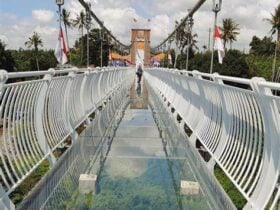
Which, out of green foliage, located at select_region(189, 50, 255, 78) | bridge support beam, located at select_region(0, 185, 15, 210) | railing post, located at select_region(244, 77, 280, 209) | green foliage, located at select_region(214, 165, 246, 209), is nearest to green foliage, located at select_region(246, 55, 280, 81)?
green foliage, located at select_region(189, 50, 255, 78)

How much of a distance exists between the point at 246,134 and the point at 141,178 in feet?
4.87

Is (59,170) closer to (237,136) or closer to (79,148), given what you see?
(79,148)

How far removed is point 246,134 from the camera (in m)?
4.54

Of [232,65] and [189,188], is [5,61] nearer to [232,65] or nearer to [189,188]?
[232,65]

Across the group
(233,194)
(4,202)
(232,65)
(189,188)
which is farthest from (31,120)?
(232,65)

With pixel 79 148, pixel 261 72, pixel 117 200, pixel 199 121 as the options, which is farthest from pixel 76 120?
pixel 261 72

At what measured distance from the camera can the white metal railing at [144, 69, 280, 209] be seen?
352 cm

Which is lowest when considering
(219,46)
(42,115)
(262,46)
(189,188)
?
(262,46)

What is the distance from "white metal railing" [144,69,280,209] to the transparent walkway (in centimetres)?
46

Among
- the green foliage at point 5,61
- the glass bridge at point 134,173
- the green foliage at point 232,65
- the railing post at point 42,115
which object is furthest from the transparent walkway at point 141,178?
the green foliage at point 5,61

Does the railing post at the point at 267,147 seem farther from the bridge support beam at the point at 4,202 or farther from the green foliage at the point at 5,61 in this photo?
the green foliage at the point at 5,61

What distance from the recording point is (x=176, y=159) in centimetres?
640

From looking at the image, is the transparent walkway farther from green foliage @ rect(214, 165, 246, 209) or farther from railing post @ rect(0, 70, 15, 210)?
railing post @ rect(0, 70, 15, 210)

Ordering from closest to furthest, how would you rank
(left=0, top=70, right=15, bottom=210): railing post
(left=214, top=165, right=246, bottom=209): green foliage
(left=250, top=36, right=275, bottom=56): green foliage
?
(left=0, top=70, right=15, bottom=210): railing post
(left=214, top=165, right=246, bottom=209): green foliage
(left=250, top=36, right=275, bottom=56): green foliage
